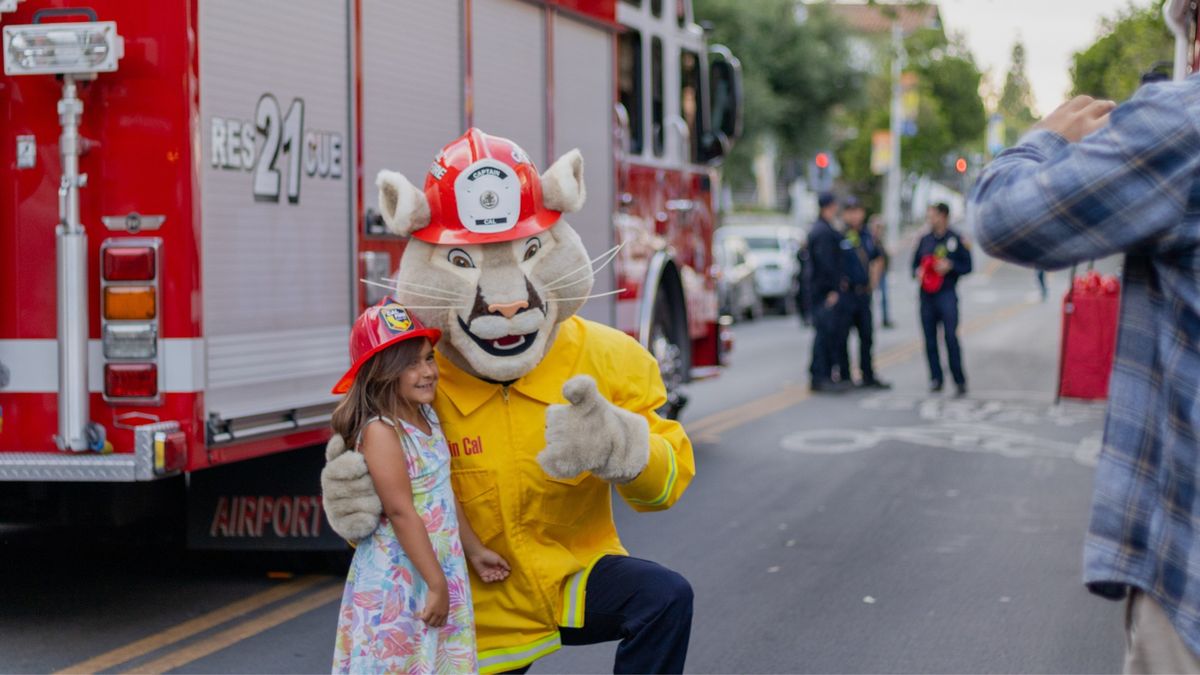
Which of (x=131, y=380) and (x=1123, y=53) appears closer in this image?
(x=131, y=380)

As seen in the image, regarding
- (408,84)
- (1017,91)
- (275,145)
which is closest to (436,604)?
(275,145)

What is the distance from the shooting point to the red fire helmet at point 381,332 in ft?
11.4

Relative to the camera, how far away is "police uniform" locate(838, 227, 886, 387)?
47.1 ft

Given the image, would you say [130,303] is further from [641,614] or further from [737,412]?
[737,412]

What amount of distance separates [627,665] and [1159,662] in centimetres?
140

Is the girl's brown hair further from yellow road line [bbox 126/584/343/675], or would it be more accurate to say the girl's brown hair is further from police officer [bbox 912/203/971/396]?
police officer [bbox 912/203/971/396]

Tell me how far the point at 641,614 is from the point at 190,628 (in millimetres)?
3028

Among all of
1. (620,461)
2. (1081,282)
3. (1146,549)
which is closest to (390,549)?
(620,461)

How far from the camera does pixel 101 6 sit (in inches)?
214

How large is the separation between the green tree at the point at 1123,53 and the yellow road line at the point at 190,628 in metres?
14.3

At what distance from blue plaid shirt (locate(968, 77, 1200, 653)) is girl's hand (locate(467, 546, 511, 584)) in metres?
1.50

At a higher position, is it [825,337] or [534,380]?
[534,380]

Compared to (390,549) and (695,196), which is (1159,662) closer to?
(390,549)

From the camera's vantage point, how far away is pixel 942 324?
47.0ft
